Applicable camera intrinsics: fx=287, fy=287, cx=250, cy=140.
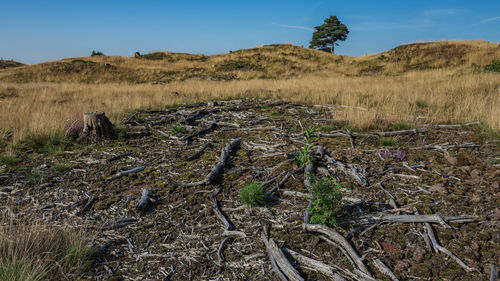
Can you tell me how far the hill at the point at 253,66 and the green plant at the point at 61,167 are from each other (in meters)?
19.3

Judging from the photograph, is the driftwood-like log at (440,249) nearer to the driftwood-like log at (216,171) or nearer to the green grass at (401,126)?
the driftwood-like log at (216,171)

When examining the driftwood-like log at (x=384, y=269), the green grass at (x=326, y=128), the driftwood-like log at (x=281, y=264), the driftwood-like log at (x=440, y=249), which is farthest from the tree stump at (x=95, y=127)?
the driftwood-like log at (x=440, y=249)

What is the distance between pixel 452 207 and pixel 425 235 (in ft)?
2.62

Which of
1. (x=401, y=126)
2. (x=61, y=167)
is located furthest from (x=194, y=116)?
(x=401, y=126)

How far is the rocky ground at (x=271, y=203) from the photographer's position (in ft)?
8.56

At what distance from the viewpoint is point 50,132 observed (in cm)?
631

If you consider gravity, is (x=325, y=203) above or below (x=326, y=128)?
below

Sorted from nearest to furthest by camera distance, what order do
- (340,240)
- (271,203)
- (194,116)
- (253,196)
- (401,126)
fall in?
(340,240), (253,196), (271,203), (401,126), (194,116)

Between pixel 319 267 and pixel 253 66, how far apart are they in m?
29.3

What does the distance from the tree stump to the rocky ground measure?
37cm

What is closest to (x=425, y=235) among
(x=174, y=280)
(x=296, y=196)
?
(x=296, y=196)

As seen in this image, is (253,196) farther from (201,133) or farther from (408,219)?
(201,133)

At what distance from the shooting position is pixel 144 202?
12.0 ft

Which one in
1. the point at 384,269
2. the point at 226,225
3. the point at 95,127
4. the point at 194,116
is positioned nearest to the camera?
the point at 384,269
